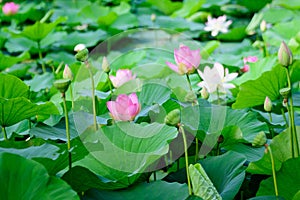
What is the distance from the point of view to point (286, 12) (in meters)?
3.12

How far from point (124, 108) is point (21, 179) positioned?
0.91ft

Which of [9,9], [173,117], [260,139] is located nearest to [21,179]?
[173,117]

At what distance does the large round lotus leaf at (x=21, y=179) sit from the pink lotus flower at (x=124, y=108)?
10.0 inches

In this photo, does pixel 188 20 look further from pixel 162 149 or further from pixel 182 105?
pixel 162 149

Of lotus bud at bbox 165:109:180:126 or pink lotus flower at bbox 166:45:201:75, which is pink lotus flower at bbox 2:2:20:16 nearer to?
pink lotus flower at bbox 166:45:201:75

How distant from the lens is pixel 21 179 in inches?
27.3

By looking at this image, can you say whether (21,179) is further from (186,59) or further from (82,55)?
(186,59)

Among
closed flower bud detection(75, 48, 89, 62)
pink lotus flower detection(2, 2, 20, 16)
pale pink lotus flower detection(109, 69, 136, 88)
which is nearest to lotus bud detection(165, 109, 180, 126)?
closed flower bud detection(75, 48, 89, 62)

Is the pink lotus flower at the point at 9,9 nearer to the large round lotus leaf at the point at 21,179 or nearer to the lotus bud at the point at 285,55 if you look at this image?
the lotus bud at the point at 285,55

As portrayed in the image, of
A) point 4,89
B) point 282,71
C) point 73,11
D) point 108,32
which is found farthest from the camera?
point 73,11

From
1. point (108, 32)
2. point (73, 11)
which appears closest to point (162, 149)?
point (108, 32)

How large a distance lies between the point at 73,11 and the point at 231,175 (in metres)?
2.73

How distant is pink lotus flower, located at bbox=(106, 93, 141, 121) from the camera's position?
36.7 inches

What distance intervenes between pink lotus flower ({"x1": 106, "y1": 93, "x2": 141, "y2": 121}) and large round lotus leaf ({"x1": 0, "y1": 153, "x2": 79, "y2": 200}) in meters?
0.25
